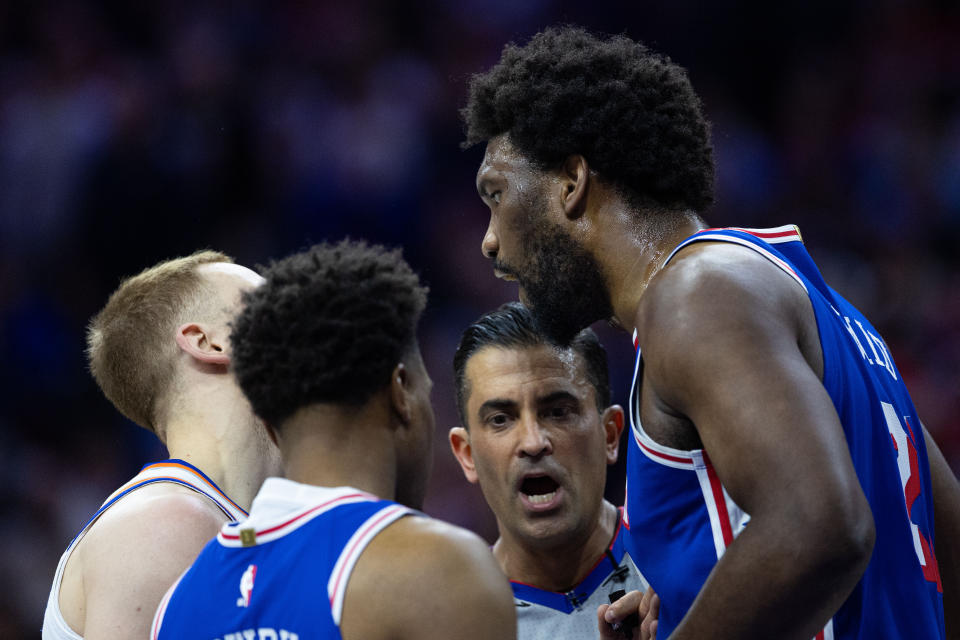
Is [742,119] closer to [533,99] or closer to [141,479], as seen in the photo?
[533,99]

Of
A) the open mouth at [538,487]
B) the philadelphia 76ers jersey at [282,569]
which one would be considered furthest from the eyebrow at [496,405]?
the philadelphia 76ers jersey at [282,569]

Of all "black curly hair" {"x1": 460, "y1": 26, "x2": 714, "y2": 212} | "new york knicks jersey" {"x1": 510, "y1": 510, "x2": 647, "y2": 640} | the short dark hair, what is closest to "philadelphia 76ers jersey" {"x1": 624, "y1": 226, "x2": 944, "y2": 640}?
"black curly hair" {"x1": 460, "y1": 26, "x2": 714, "y2": 212}

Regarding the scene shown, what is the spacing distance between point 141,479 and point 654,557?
4.54 feet

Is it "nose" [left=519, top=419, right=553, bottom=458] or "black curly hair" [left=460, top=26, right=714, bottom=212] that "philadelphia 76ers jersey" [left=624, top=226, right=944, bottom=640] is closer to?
"black curly hair" [left=460, top=26, right=714, bottom=212]

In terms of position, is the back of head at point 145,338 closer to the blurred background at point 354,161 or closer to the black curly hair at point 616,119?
the black curly hair at point 616,119

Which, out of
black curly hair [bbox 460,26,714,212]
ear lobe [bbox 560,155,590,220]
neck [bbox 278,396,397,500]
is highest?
black curly hair [bbox 460,26,714,212]

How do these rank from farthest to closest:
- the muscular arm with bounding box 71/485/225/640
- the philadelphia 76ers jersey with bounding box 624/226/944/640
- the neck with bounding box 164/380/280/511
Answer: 1. the neck with bounding box 164/380/280/511
2. the muscular arm with bounding box 71/485/225/640
3. the philadelphia 76ers jersey with bounding box 624/226/944/640

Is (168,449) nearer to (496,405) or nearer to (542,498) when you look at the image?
(496,405)

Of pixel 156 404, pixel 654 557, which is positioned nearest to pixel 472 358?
pixel 156 404

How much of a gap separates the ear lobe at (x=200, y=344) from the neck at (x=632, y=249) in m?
1.19

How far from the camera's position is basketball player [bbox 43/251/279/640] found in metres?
2.63

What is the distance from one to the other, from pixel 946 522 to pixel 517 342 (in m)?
1.54

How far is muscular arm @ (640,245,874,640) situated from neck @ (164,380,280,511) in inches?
56.8

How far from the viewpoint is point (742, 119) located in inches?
348
